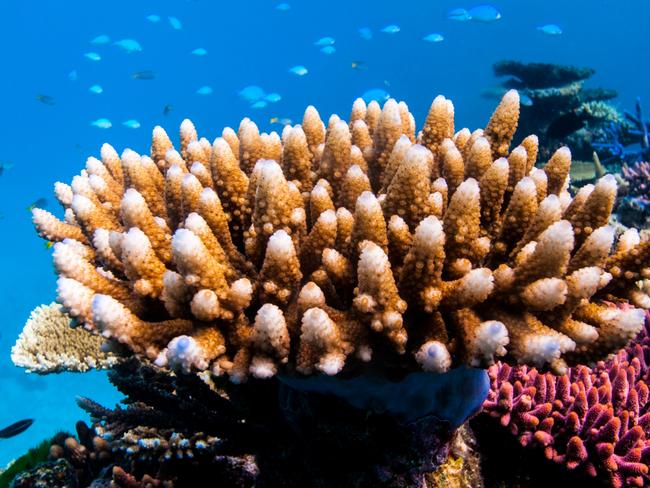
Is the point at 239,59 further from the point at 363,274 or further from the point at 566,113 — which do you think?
the point at 363,274

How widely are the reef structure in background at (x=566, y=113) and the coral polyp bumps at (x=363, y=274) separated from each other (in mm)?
10921

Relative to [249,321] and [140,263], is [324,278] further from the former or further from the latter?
[140,263]

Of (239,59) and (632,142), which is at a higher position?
(239,59)

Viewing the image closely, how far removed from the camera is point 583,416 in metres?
3.13

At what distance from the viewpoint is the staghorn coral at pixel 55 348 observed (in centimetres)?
440

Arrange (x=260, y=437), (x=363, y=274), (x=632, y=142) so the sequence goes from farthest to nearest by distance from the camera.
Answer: (x=632, y=142) → (x=260, y=437) → (x=363, y=274)

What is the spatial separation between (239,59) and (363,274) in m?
128

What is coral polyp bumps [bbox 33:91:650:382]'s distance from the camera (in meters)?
1.80

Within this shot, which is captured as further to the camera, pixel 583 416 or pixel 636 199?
pixel 636 199

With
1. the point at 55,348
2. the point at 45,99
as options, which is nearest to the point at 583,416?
the point at 55,348

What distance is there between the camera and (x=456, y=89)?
8569 centimetres

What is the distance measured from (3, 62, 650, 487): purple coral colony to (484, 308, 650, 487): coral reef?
0.04 feet

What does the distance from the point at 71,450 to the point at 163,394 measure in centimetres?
195

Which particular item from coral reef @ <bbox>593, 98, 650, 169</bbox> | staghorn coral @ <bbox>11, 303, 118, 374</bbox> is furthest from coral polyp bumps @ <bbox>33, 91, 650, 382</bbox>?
coral reef @ <bbox>593, 98, 650, 169</bbox>
